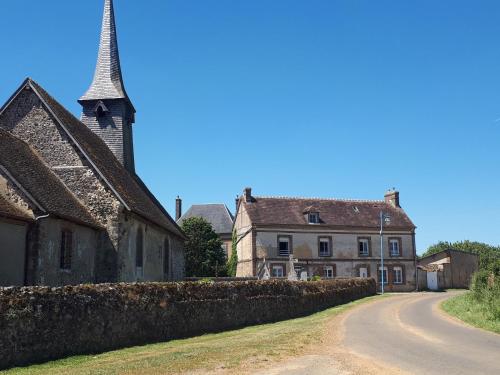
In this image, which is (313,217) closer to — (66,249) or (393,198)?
(393,198)

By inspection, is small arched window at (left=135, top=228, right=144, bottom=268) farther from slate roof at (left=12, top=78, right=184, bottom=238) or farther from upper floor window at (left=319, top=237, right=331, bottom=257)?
upper floor window at (left=319, top=237, right=331, bottom=257)

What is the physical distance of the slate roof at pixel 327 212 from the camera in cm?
4856

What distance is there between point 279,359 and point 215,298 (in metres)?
7.90

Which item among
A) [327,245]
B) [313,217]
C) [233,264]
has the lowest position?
[233,264]

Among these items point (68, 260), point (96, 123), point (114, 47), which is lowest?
point (68, 260)

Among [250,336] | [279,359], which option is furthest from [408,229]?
[279,359]

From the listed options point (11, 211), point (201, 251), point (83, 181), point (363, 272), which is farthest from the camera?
point (201, 251)

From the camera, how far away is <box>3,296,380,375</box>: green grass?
10.5 m

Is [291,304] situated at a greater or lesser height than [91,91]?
lesser

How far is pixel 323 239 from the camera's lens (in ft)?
161

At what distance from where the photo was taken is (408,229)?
51.8 meters

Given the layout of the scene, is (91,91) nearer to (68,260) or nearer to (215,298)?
(68,260)

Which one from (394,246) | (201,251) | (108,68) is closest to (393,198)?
(394,246)

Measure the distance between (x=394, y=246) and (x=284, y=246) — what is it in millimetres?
11670
